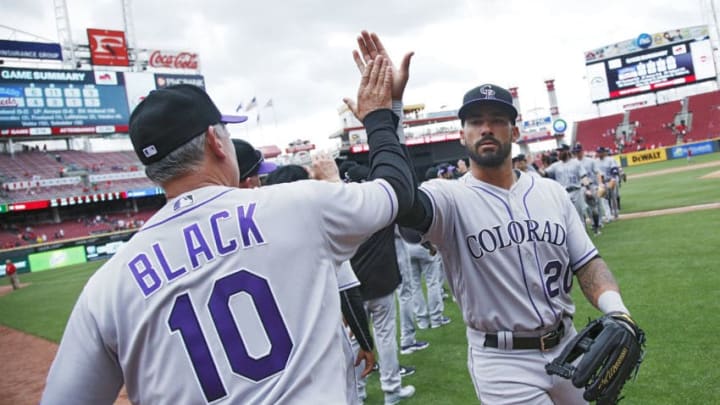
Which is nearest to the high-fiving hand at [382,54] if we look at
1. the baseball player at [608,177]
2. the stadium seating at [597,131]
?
the baseball player at [608,177]

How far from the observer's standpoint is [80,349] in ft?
4.59

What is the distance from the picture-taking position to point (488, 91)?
276 cm

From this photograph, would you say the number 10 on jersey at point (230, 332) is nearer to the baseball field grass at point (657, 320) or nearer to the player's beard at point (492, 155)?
the player's beard at point (492, 155)

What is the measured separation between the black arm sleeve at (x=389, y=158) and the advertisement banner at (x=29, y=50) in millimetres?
42104

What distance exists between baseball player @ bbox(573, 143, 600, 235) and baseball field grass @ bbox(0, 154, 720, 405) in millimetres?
482

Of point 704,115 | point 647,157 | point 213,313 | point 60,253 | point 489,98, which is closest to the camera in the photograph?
point 213,313

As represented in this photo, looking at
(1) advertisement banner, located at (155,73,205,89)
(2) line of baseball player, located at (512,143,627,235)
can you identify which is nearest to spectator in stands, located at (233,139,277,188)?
(2) line of baseball player, located at (512,143,627,235)

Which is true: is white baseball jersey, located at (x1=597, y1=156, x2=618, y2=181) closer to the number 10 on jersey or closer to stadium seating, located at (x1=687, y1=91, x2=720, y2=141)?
the number 10 on jersey

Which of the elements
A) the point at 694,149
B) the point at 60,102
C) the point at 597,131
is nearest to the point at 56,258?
the point at 60,102

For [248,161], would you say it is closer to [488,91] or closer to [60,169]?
[488,91]

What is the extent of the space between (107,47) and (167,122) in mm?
42865

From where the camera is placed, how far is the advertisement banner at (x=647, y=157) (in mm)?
33719

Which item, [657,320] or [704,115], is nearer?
[657,320]

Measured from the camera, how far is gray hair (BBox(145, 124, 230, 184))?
152cm
